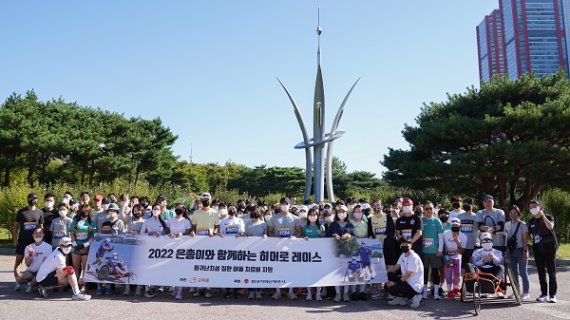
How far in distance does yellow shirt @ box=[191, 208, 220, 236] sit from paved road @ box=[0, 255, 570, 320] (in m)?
1.11

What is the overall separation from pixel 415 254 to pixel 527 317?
169 centimetres

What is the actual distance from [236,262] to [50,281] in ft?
9.92

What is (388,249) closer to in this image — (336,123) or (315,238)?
(315,238)

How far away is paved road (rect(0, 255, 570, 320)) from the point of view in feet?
19.2

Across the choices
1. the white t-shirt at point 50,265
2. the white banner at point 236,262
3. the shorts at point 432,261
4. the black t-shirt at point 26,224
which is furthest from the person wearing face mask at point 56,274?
the shorts at point 432,261

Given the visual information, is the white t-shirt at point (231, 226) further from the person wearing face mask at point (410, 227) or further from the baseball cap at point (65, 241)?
the person wearing face mask at point (410, 227)

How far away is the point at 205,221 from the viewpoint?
7535 mm

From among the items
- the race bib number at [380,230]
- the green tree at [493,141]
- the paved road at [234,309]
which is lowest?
the paved road at [234,309]

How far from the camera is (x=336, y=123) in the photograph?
24250 millimetres

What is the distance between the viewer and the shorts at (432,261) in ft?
23.6

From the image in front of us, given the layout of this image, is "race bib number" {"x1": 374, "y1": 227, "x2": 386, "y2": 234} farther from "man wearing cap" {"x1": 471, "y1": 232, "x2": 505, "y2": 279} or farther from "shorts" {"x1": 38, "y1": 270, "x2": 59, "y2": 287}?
"shorts" {"x1": 38, "y1": 270, "x2": 59, "y2": 287}

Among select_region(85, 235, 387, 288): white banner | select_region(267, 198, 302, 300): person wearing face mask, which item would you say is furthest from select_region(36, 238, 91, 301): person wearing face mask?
select_region(267, 198, 302, 300): person wearing face mask

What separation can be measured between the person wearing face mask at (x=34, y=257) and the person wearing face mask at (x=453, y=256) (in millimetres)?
6803

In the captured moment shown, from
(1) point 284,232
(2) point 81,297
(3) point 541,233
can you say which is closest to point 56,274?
(2) point 81,297
